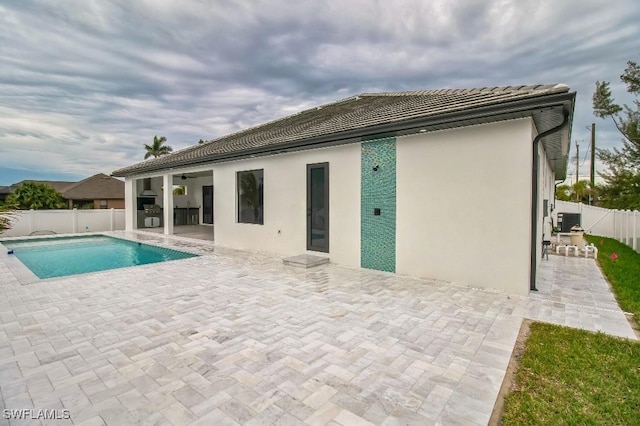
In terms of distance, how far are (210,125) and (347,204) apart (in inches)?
690

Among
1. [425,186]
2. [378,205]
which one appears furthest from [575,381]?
[378,205]

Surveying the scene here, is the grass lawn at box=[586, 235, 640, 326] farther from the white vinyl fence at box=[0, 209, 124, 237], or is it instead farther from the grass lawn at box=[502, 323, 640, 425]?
the white vinyl fence at box=[0, 209, 124, 237]

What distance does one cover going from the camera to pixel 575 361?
3.56 m

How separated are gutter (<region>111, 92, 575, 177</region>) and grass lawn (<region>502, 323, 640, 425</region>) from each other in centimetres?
381

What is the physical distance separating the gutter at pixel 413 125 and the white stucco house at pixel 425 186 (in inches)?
0.9

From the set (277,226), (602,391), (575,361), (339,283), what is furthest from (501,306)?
(277,226)

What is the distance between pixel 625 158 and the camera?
Answer: 17.8 m

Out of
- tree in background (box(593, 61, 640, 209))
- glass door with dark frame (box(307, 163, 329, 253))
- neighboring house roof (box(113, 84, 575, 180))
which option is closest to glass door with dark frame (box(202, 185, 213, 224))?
neighboring house roof (box(113, 84, 575, 180))

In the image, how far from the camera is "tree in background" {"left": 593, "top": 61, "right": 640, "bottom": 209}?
673 inches

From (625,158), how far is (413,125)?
62.7ft

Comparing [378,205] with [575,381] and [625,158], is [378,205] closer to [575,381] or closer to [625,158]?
[575,381]

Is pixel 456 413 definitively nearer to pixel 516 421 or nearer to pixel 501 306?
pixel 516 421

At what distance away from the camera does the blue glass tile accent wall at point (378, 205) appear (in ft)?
25.9

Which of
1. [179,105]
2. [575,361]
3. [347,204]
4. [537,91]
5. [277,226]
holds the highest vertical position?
[179,105]
